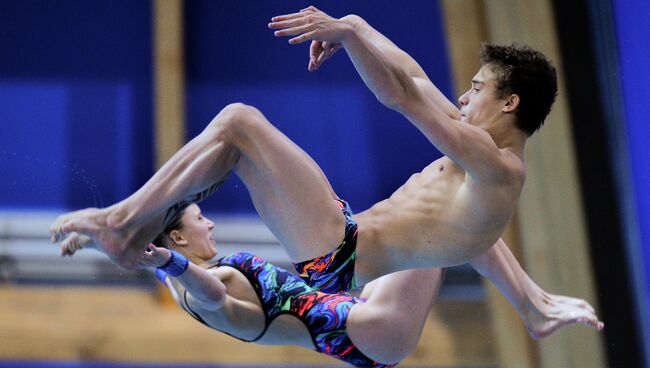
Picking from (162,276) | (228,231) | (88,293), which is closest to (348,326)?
(162,276)

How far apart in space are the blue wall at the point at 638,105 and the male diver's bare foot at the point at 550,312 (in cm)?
92

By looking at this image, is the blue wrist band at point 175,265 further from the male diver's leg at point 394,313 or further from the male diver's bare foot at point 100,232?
the male diver's leg at point 394,313

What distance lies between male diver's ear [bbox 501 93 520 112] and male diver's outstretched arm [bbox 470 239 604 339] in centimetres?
57

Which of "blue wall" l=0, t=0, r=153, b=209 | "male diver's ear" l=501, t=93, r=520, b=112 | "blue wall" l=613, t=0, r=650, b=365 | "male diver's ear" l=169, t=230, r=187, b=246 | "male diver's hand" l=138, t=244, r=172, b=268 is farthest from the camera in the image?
"blue wall" l=0, t=0, r=153, b=209

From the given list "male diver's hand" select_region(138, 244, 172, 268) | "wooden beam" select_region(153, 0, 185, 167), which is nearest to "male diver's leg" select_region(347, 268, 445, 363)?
"male diver's hand" select_region(138, 244, 172, 268)

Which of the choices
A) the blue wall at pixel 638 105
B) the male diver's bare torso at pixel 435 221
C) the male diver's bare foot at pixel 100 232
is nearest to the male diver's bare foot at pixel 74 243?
the male diver's bare foot at pixel 100 232

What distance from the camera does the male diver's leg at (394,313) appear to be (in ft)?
9.82

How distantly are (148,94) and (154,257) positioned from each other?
6.85 ft

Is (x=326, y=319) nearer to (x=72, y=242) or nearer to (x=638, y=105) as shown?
(x=72, y=242)

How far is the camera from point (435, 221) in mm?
2549

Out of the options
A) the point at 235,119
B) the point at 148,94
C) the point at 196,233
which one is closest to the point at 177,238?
the point at 196,233

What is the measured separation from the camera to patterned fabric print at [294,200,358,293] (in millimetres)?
2557

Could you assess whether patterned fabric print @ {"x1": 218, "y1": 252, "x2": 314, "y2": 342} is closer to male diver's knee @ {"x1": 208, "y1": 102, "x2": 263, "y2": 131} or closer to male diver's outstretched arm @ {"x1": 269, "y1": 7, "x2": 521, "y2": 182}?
male diver's knee @ {"x1": 208, "y1": 102, "x2": 263, "y2": 131}

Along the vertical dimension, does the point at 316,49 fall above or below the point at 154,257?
above
